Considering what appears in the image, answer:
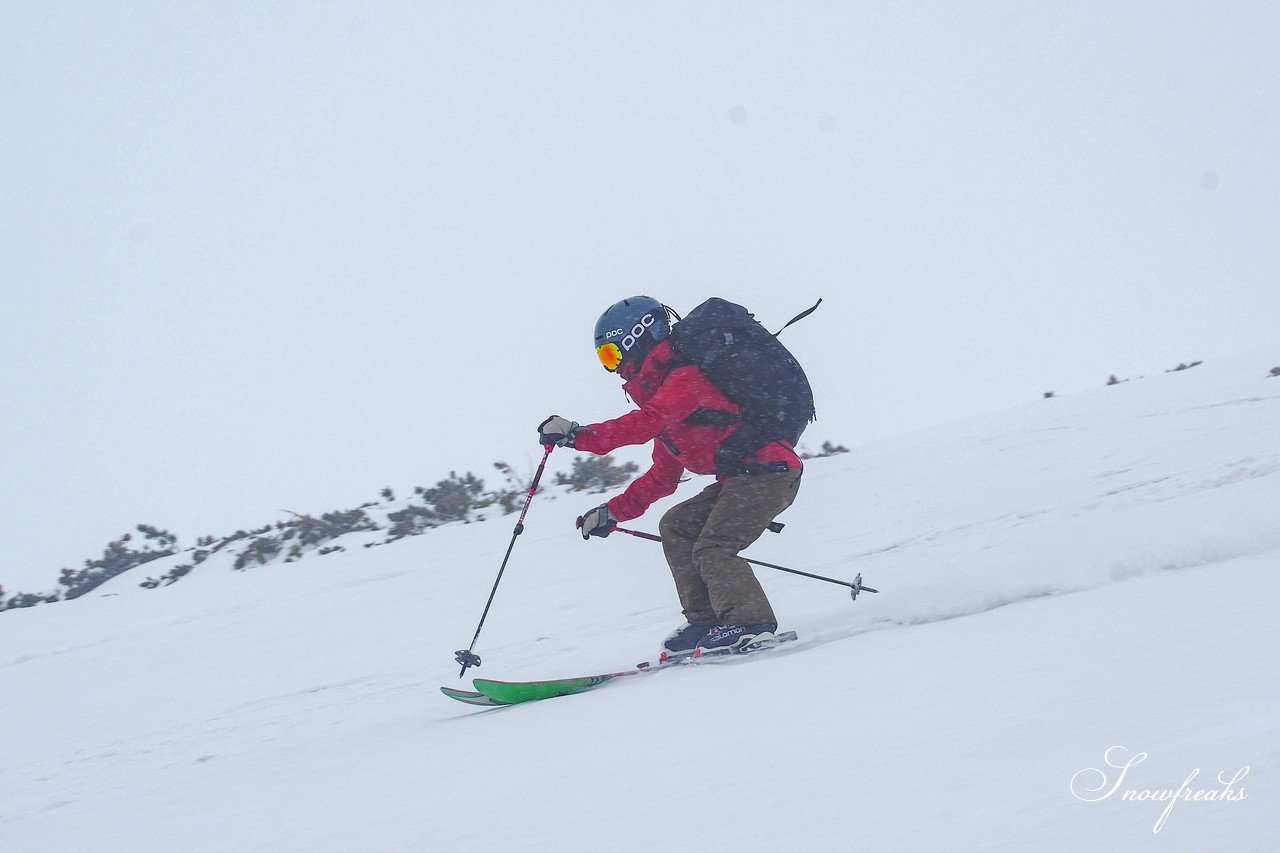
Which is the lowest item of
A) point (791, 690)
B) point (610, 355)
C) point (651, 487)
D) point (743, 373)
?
point (791, 690)

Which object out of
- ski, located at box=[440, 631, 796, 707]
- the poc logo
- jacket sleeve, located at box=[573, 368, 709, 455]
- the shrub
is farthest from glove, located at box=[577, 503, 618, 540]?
the shrub

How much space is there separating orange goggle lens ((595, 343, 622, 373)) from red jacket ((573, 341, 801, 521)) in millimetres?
127

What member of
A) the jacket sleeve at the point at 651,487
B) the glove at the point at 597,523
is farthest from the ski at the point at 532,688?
the jacket sleeve at the point at 651,487

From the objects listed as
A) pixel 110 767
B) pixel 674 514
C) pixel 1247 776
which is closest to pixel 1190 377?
pixel 674 514

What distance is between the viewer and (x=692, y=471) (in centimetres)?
502

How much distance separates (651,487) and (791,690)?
2.13 m

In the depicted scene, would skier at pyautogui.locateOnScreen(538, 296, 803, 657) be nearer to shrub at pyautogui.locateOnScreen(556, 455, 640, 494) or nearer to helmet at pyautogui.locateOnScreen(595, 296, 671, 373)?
helmet at pyautogui.locateOnScreen(595, 296, 671, 373)

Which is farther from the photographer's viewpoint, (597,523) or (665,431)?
A: (597,523)

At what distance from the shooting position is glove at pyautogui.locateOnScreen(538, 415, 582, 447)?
4.48 meters

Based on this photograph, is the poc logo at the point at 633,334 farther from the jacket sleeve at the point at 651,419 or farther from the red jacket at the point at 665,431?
the jacket sleeve at the point at 651,419

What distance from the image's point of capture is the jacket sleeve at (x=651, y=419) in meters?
4.56

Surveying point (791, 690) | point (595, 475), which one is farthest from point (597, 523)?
point (595, 475)

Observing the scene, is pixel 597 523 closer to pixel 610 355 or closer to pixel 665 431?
pixel 665 431

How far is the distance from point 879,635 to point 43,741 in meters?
4.95
